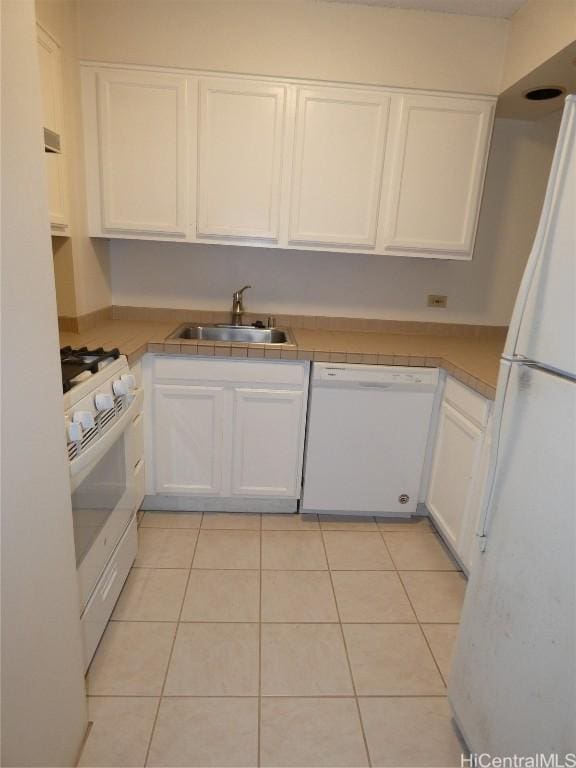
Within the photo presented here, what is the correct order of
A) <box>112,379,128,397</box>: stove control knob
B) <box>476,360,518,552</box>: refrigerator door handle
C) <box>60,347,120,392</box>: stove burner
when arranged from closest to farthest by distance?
<box>476,360,518,552</box>: refrigerator door handle → <box>60,347,120,392</box>: stove burner → <box>112,379,128,397</box>: stove control knob

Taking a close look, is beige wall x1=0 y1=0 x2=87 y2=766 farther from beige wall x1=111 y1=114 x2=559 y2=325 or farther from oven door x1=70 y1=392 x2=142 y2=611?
beige wall x1=111 y1=114 x2=559 y2=325

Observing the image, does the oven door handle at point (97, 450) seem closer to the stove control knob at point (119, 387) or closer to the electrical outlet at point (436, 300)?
the stove control knob at point (119, 387)

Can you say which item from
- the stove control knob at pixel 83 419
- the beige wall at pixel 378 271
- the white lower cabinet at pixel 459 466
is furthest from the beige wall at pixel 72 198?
the white lower cabinet at pixel 459 466

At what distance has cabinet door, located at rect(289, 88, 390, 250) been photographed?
2.15m

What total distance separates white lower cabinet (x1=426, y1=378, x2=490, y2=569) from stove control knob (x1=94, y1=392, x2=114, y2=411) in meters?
1.38

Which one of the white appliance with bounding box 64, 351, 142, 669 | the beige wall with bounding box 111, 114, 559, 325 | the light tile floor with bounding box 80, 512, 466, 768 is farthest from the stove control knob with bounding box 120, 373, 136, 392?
the beige wall with bounding box 111, 114, 559, 325

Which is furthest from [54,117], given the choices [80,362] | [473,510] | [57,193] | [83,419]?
[473,510]

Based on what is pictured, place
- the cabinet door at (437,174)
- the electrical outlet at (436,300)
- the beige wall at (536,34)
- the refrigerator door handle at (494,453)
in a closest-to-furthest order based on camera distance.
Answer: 1. the refrigerator door handle at (494,453)
2. the beige wall at (536,34)
3. the cabinet door at (437,174)
4. the electrical outlet at (436,300)

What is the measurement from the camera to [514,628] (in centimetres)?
100

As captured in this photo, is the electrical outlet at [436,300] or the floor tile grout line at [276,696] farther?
the electrical outlet at [436,300]

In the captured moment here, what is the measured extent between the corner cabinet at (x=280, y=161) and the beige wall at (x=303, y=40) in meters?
0.09

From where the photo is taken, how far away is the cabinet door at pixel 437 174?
2191 mm

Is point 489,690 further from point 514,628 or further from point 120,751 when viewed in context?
point 120,751

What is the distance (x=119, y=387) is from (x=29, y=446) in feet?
2.22
